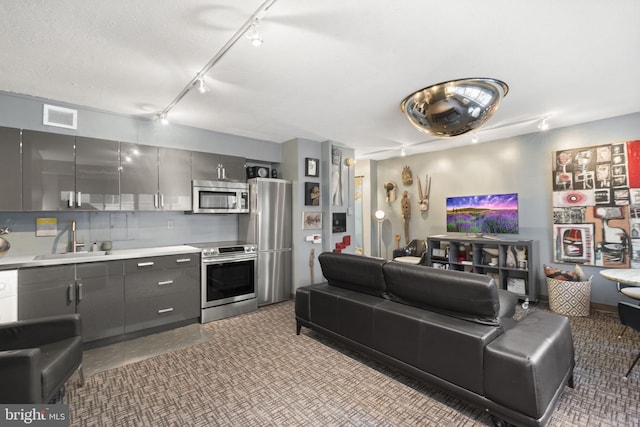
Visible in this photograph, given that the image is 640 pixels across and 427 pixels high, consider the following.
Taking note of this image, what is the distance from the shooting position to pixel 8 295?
262 centimetres

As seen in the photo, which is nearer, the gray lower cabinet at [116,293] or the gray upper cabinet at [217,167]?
the gray lower cabinet at [116,293]

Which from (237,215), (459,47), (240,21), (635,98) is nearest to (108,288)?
(237,215)

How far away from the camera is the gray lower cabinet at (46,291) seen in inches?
106

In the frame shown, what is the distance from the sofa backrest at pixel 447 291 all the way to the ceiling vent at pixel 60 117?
152 inches

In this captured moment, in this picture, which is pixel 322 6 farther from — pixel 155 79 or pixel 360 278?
pixel 360 278

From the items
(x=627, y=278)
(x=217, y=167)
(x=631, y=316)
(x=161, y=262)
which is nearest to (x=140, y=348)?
(x=161, y=262)

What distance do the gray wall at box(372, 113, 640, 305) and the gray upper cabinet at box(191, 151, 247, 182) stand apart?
3.72 metres

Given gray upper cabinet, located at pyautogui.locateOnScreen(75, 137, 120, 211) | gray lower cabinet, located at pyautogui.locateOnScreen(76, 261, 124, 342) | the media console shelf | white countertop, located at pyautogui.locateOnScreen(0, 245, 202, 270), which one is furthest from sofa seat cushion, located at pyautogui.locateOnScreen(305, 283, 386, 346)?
the media console shelf

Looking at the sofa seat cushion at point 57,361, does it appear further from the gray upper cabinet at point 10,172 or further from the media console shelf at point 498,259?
the media console shelf at point 498,259

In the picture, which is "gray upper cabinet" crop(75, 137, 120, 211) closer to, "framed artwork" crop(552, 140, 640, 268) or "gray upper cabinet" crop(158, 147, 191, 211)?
"gray upper cabinet" crop(158, 147, 191, 211)

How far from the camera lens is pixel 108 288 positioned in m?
3.13

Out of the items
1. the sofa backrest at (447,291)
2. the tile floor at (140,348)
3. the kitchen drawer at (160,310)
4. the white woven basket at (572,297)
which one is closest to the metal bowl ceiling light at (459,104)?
the sofa backrest at (447,291)

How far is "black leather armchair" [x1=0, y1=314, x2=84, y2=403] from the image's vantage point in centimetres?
166

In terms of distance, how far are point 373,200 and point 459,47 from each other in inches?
190
